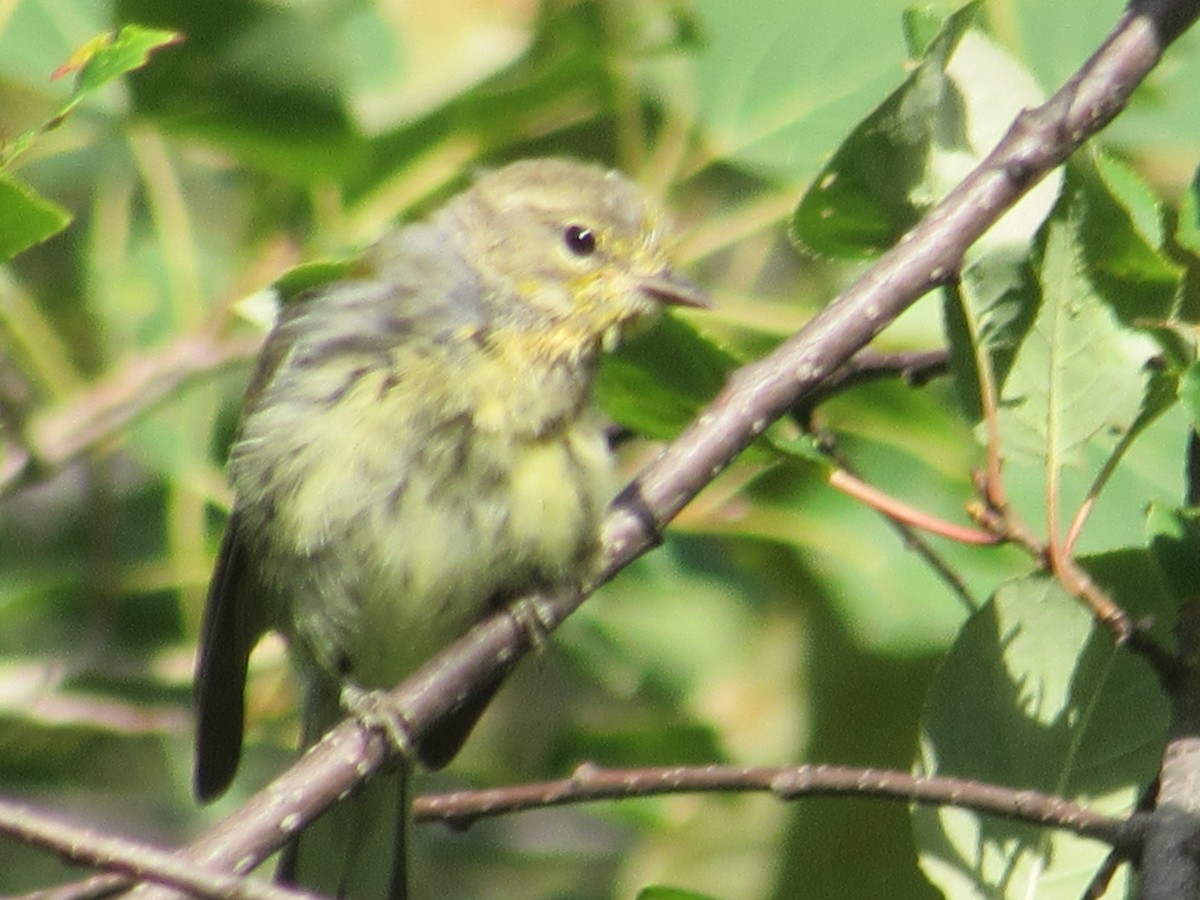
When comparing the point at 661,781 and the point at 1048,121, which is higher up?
the point at 1048,121

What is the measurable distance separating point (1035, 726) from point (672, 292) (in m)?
1.13

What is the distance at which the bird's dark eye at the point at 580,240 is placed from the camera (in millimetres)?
3320

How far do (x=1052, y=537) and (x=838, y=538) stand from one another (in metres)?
1.32

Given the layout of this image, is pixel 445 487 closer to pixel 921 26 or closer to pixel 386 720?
pixel 386 720

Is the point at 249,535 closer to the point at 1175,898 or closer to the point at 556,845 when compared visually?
the point at 1175,898

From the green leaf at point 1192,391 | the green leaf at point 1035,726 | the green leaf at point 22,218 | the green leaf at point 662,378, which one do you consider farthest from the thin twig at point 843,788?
the green leaf at point 22,218

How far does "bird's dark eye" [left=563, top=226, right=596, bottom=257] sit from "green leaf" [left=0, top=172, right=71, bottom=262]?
1.40 meters

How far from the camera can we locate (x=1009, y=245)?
2445mm

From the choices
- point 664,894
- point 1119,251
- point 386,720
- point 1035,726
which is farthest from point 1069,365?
point 386,720

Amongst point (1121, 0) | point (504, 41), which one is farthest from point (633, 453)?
point (1121, 0)

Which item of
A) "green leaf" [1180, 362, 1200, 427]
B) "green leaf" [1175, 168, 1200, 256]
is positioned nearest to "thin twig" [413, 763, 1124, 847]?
"green leaf" [1180, 362, 1200, 427]

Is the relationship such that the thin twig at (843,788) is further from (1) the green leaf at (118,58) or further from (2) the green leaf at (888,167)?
(1) the green leaf at (118,58)

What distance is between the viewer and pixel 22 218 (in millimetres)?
2037

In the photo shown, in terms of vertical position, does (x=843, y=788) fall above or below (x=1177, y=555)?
below
